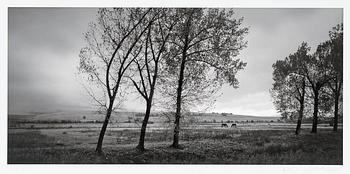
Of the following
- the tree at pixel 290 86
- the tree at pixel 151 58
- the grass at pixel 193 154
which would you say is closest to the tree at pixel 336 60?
the grass at pixel 193 154

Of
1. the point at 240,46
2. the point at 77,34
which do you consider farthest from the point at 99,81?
the point at 240,46

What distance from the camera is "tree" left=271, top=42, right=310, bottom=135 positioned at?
16.0 meters

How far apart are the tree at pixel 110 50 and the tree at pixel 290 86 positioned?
8.74m

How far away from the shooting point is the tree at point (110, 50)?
37.7ft

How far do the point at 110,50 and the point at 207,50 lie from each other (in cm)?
462

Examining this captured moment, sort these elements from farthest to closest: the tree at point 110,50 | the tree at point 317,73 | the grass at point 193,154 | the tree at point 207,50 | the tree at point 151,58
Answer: the tree at point 317,73 → the tree at point 207,50 → the tree at point 151,58 → the tree at point 110,50 → the grass at point 193,154

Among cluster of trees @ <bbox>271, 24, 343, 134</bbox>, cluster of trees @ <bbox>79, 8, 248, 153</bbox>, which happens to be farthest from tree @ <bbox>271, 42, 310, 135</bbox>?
cluster of trees @ <bbox>79, 8, 248, 153</bbox>

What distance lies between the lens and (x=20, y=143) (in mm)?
11242

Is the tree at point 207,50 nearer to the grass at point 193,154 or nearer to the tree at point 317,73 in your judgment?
the grass at point 193,154

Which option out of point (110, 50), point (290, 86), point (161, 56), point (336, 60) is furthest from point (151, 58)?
point (290, 86)

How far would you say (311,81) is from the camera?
666 inches

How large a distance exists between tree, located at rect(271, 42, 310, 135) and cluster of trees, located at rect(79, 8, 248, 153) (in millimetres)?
4804
